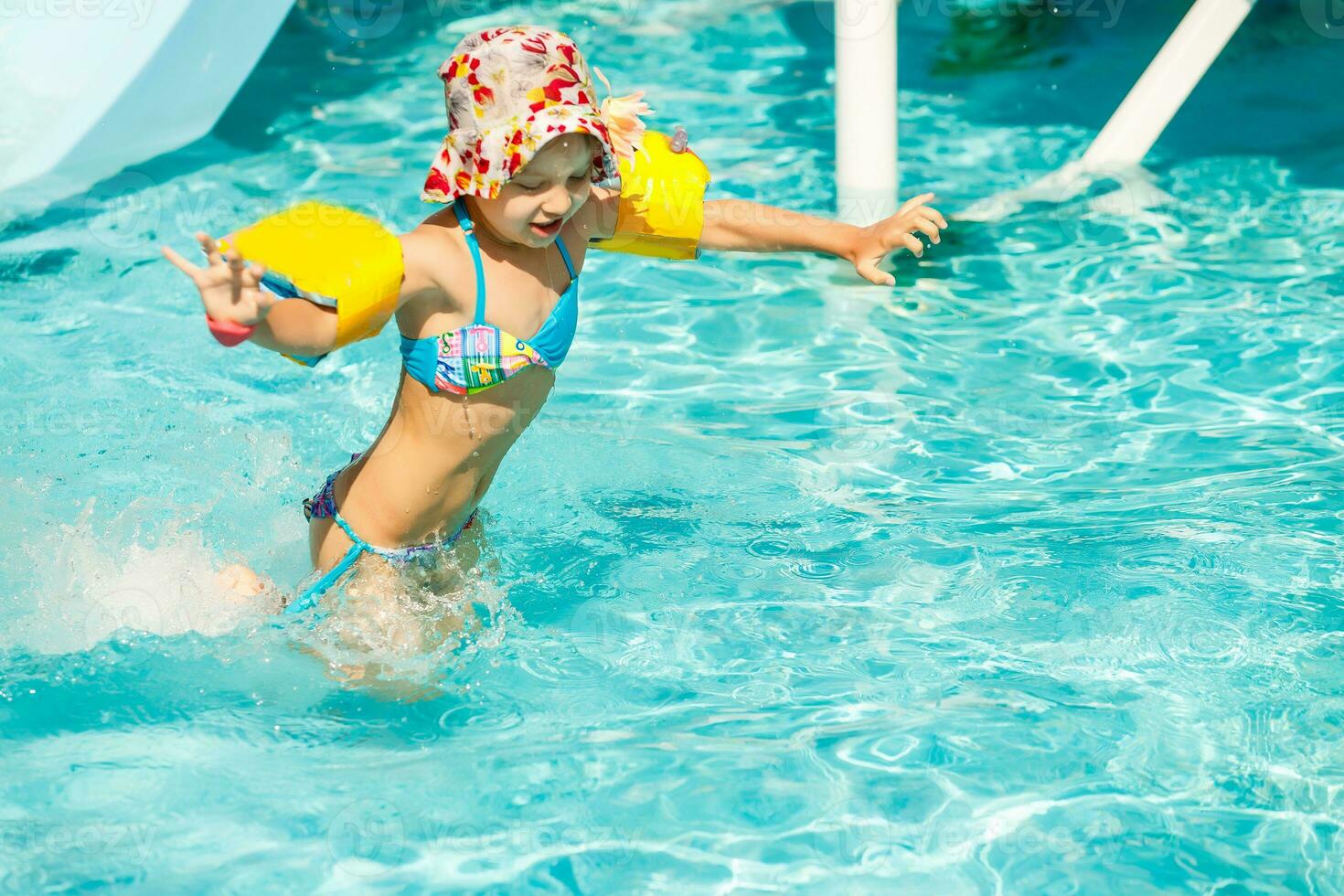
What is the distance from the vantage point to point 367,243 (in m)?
2.71

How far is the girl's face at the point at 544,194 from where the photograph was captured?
111 inches

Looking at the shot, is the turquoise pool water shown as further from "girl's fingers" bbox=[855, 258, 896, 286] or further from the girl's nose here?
the girl's nose

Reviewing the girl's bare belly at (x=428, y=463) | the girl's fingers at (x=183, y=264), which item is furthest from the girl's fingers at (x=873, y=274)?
the girl's fingers at (x=183, y=264)

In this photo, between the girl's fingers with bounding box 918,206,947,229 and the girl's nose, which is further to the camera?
the girl's fingers with bounding box 918,206,947,229

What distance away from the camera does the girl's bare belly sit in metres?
3.09

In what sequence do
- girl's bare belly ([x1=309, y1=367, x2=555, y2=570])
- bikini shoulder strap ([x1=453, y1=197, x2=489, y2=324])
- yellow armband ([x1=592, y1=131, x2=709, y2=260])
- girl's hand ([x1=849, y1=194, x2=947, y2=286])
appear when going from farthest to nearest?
1. yellow armband ([x1=592, y1=131, x2=709, y2=260])
2. girl's hand ([x1=849, y1=194, x2=947, y2=286])
3. girl's bare belly ([x1=309, y1=367, x2=555, y2=570])
4. bikini shoulder strap ([x1=453, y1=197, x2=489, y2=324])

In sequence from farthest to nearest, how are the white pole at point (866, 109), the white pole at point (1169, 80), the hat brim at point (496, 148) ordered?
1. the white pole at point (1169, 80)
2. the white pole at point (866, 109)
3. the hat brim at point (496, 148)

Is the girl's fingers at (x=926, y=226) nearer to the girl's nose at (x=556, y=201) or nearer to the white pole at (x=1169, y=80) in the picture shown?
the girl's nose at (x=556, y=201)

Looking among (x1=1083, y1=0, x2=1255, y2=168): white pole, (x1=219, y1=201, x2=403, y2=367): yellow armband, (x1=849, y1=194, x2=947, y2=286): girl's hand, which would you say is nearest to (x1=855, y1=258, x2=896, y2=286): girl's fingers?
(x1=849, y1=194, x2=947, y2=286): girl's hand

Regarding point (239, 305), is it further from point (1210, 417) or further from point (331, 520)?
point (1210, 417)

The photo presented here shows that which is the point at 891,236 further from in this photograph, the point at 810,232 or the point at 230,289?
the point at 230,289

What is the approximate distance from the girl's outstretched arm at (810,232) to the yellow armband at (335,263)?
3.22ft

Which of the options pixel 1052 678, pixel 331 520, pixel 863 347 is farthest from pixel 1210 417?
pixel 331 520

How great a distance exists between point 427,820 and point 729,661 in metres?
0.87
